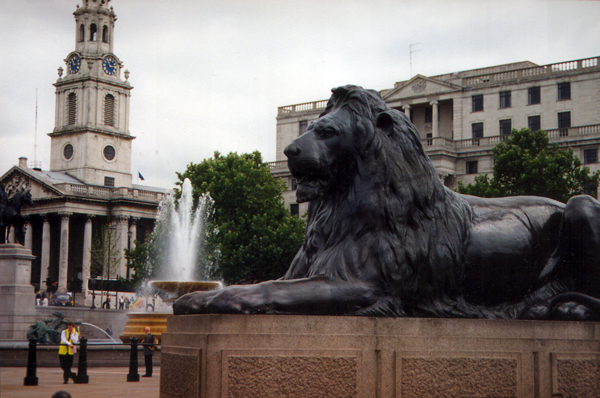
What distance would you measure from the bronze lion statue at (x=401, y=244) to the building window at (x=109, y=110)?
92.4 m

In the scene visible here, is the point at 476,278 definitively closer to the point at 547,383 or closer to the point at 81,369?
the point at 547,383

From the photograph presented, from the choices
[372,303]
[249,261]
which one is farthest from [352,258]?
[249,261]

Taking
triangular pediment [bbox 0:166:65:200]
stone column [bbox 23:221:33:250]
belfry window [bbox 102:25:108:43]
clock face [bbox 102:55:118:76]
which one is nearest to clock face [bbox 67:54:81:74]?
clock face [bbox 102:55:118:76]

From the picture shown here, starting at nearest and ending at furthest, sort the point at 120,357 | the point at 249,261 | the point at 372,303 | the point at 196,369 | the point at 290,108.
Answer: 1. the point at 196,369
2. the point at 372,303
3. the point at 120,357
4. the point at 249,261
5. the point at 290,108

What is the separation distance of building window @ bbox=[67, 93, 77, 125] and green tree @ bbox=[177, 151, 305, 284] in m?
47.2

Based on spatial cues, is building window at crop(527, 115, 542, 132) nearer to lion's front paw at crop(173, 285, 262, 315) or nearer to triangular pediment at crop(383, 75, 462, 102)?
triangular pediment at crop(383, 75, 462, 102)

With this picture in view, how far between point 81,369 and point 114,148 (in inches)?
3290

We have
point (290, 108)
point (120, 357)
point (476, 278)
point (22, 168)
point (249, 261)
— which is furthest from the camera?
point (22, 168)

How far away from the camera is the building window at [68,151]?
9454 centimetres

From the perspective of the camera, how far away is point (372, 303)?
559cm

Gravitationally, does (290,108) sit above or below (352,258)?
above

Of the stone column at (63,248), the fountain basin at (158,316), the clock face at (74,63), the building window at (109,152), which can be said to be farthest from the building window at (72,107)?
the fountain basin at (158,316)

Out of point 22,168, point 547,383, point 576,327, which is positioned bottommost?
point 547,383

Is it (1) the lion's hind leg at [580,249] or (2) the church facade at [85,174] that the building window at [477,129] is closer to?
(2) the church facade at [85,174]
